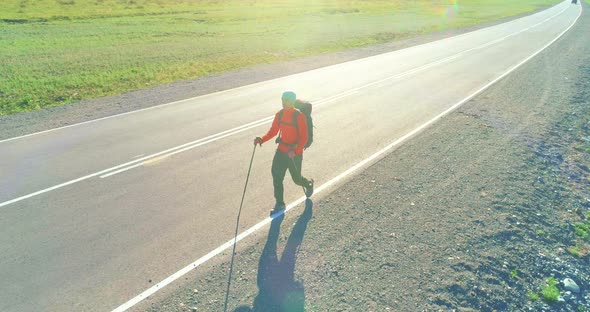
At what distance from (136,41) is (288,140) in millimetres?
29755

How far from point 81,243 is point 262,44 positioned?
2605 centimetres

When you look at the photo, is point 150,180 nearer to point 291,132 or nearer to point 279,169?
point 279,169

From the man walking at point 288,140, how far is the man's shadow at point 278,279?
0.84 meters

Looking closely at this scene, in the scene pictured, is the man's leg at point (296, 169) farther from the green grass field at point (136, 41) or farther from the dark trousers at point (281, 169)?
the green grass field at point (136, 41)

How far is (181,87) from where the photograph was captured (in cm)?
1636

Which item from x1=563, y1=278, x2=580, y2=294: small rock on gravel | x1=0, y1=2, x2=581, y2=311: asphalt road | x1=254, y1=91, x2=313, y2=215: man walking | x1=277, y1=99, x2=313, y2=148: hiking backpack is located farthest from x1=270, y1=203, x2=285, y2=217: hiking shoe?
x1=563, y1=278, x2=580, y2=294: small rock on gravel

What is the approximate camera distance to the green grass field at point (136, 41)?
57.4 feet

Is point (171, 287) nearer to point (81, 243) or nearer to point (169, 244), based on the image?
point (169, 244)

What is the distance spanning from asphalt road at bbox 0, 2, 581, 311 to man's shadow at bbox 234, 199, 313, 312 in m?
0.80

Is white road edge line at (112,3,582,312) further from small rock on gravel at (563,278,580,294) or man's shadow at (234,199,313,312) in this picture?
small rock on gravel at (563,278,580,294)

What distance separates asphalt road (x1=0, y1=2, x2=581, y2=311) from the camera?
530cm

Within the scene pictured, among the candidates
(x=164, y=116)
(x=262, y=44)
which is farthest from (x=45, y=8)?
(x=164, y=116)

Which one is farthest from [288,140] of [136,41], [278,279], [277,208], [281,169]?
[136,41]

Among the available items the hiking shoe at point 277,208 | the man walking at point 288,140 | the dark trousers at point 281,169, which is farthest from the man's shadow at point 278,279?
the man walking at point 288,140
